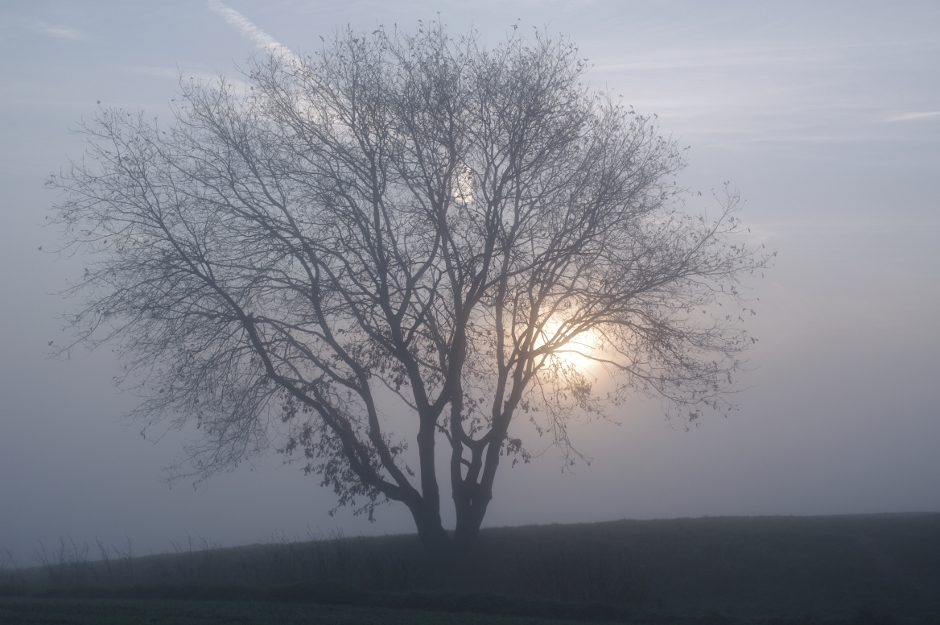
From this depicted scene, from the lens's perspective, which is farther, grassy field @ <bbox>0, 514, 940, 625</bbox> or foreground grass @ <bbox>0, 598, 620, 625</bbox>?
grassy field @ <bbox>0, 514, 940, 625</bbox>

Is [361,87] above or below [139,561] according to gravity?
above

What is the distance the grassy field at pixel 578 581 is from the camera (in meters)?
11.3

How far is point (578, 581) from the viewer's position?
14.0 m

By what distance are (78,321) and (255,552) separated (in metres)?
7.43

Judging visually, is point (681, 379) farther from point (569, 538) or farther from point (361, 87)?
point (361, 87)

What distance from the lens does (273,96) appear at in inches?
654

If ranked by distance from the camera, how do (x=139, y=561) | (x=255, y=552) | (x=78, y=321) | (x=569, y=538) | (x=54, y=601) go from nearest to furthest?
1. (x=54, y=601)
2. (x=78, y=321)
3. (x=569, y=538)
4. (x=255, y=552)
5. (x=139, y=561)

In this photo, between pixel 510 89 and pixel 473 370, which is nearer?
pixel 510 89

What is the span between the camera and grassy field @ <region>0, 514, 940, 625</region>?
11.3 meters

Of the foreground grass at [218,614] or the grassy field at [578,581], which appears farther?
the grassy field at [578,581]

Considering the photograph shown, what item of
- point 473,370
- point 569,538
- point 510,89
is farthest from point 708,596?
point 510,89

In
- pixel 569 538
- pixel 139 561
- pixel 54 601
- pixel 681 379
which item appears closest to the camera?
pixel 54 601

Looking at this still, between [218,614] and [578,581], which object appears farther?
[578,581]

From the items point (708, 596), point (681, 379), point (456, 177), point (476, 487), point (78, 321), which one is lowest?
point (708, 596)
